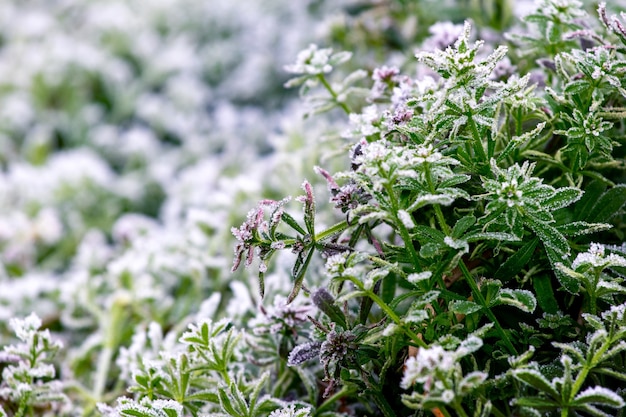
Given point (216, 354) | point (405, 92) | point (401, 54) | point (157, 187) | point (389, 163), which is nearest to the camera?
point (389, 163)

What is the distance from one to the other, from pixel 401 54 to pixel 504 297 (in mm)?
1161

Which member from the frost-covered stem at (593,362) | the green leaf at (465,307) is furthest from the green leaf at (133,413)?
the frost-covered stem at (593,362)

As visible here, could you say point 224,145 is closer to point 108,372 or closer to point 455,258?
point 108,372

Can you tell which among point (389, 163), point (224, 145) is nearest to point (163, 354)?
point (389, 163)

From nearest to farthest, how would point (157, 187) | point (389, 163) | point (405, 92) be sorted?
point (389, 163), point (405, 92), point (157, 187)

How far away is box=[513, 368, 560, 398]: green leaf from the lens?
0.74 m

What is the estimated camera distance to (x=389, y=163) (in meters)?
0.79

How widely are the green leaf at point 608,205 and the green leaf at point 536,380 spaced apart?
0.33 m

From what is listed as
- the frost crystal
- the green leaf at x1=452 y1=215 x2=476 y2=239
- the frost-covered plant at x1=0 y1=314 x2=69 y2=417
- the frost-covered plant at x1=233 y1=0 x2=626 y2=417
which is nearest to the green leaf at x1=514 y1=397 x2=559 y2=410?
the frost-covered plant at x1=233 y1=0 x2=626 y2=417

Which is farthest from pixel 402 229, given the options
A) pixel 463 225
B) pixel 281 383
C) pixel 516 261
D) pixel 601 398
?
pixel 281 383

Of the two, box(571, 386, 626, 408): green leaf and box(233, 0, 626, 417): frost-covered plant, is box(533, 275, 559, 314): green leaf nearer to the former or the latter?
box(233, 0, 626, 417): frost-covered plant

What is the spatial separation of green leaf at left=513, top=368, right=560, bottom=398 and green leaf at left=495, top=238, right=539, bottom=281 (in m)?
0.17

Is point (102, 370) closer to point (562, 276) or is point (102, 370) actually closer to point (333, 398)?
point (333, 398)

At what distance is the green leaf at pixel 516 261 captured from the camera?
34.7 inches
